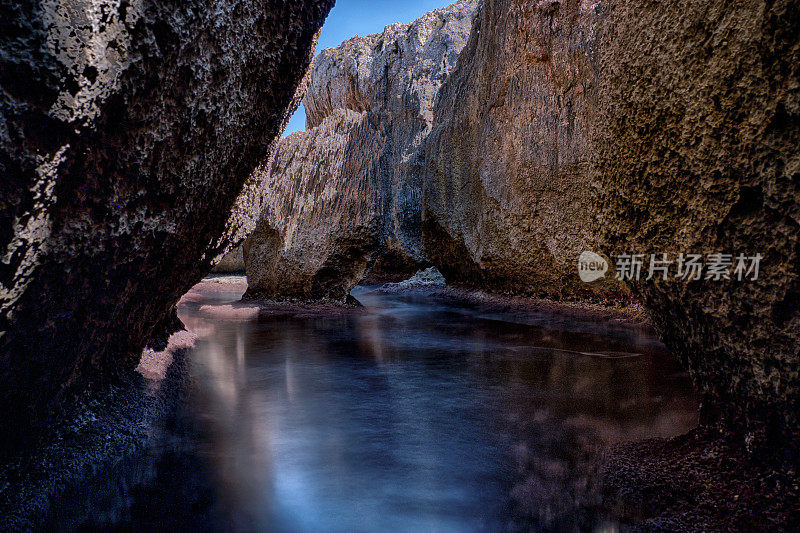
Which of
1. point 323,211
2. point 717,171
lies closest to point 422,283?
point 323,211

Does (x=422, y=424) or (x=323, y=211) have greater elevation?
(x=323, y=211)

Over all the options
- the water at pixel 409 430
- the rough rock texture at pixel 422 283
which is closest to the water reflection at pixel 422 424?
the water at pixel 409 430

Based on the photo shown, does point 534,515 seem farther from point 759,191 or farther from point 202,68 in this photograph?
point 202,68

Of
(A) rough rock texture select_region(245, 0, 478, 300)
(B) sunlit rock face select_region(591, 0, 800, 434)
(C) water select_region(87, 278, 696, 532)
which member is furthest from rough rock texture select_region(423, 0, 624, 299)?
(B) sunlit rock face select_region(591, 0, 800, 434)

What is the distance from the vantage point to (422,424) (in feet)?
7.29

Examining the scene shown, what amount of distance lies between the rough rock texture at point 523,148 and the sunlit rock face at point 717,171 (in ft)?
8.65

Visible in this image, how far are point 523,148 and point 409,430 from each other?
465cm

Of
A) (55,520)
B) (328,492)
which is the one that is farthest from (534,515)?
(55,520)

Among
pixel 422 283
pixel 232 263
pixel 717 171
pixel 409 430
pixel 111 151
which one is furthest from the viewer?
pixel 232 263

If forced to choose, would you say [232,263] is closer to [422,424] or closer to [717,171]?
[422,424]

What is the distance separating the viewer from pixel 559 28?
5297 millimetres

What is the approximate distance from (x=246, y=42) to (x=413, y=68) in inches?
484

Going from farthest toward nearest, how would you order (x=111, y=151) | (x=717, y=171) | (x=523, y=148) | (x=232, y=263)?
(x=232, y=263)
(x=523, y=148)
(x=111, y=151)
(x=717, y=171)

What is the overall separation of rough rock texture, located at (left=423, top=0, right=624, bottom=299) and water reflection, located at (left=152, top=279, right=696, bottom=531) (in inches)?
70.9
